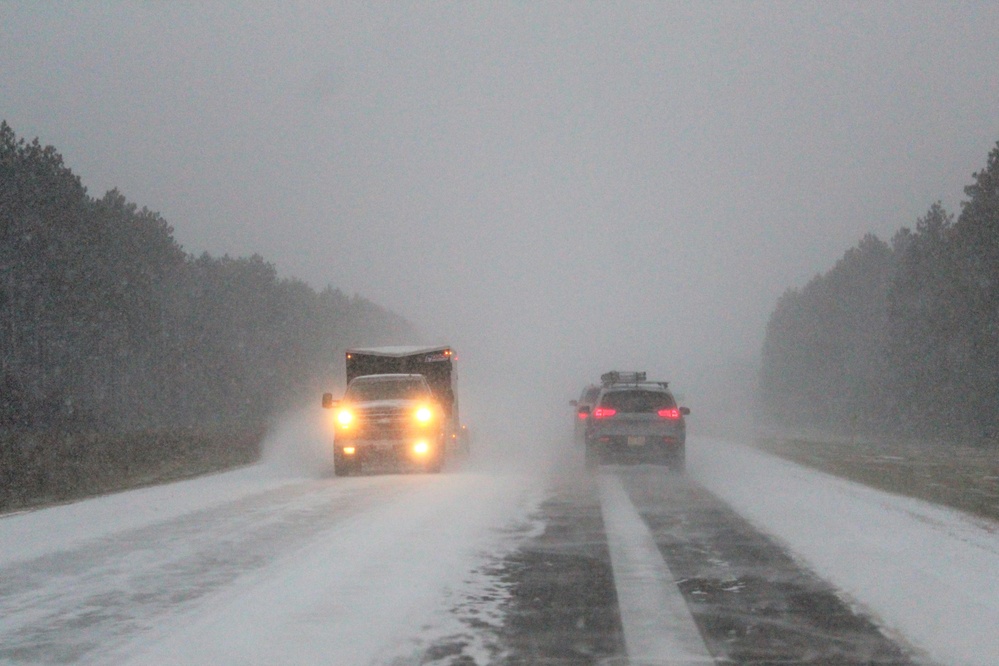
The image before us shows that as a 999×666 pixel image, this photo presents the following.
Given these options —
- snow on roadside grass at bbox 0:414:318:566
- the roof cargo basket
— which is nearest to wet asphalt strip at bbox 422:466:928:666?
snow on roadside grass at bbox 0:414:318:566

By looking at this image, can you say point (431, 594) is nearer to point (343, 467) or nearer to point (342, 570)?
point (342, 570)

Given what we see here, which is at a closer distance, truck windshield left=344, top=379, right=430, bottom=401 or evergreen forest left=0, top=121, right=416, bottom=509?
truck windshield left=344, top=379, right=430, bottom=401

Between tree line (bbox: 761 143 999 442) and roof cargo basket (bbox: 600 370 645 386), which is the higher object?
tree line (bbox: 761 143 999 442)

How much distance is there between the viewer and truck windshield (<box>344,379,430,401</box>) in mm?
26688

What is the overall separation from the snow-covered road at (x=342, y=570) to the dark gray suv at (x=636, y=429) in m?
5.51

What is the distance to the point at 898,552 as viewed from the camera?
473 inches

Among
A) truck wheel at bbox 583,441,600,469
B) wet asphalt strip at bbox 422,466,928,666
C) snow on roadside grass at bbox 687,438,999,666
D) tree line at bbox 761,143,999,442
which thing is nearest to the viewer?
wet asphalt strip at bbox 422,466,928,666

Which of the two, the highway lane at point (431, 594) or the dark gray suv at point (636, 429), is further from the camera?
the dark gray suv at point (636, 429)

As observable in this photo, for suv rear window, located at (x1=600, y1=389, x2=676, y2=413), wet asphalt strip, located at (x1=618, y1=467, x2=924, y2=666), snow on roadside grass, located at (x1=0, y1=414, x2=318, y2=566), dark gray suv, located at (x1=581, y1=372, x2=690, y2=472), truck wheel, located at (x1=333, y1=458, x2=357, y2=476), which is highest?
suv rear window, located at (x1=600, y1=389, x2=676, y2=413)

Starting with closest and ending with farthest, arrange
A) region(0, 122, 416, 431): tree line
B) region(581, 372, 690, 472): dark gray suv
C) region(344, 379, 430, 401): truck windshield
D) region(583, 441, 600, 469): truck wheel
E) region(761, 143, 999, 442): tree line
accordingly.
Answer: region(581, 372, 690, 472): dark gray suv < region(583, 441, 600, 469): truck wheel < region(344, 379, 430, 401): truck windshield < region(761, 143, 999, 442): tree line < region(0, 122, 416, 431): tree line

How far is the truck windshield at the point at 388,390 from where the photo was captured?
1051 inches

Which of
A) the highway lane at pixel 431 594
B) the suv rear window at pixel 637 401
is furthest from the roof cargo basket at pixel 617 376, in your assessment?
the highway lane at pixel 431 594

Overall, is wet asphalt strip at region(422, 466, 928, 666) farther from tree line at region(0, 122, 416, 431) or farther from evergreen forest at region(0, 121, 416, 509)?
tree line at region(0, 122, 416, 431)

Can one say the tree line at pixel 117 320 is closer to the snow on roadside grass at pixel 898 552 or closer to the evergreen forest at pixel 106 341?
the evergreen forest at pixel 106 341
